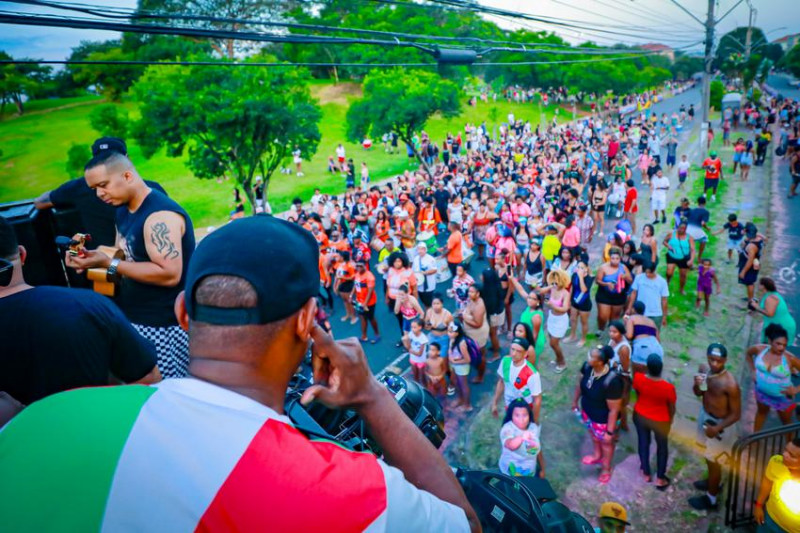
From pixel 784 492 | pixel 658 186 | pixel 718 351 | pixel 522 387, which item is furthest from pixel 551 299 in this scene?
pixel 658 186

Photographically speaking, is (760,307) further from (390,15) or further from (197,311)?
(390,15)

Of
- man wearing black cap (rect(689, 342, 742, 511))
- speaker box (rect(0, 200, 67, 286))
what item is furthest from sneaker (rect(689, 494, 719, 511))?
speaker box (rect(0, 200, 67, 286))

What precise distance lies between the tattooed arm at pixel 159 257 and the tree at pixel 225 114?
48.7 feet

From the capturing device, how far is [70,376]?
1958 mm

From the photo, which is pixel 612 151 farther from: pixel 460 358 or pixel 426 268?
pixel 460 358

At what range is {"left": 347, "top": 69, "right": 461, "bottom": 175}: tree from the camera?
78.8ft

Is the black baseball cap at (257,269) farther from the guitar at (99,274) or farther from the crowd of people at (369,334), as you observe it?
the guitar at (99,274)

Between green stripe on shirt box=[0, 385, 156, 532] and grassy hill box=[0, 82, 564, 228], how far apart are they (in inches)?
915

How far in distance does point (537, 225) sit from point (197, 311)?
1078 centimetres

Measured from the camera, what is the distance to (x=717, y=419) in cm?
533

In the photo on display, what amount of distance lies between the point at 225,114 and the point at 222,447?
Result: 17112mm

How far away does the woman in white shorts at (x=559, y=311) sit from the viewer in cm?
779

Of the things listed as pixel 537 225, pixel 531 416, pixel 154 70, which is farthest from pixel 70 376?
pixel 154 70

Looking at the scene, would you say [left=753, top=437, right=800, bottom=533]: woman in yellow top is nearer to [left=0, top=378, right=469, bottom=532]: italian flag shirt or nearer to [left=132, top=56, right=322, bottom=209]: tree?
[left=0, top=378, right=469, bottom=532]: italian flag shirt
